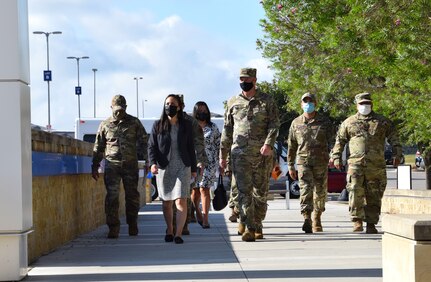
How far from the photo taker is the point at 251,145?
1300cm

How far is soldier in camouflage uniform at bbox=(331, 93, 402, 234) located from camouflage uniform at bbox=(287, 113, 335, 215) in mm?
356

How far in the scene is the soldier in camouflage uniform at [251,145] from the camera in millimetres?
12930

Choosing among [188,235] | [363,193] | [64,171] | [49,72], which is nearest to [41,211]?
[64,171]

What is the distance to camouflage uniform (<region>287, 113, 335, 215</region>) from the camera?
48.1ft

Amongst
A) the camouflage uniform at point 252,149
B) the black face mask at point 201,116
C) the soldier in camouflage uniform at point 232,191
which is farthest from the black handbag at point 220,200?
the black face mask at point 201,116

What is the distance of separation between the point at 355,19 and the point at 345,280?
11.6 meters

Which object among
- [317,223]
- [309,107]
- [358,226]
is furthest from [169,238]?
[358,226]

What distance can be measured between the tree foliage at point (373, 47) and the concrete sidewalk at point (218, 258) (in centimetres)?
433

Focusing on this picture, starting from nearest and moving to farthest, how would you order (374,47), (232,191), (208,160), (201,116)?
(232,191), (201,116), (208,160), (374,47)

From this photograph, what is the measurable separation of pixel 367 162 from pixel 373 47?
5.44 meters

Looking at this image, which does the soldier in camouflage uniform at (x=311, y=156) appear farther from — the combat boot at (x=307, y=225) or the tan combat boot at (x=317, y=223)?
the tan combat boot at (x=317, y=223)

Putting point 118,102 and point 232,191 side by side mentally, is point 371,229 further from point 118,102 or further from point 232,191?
point 118,102

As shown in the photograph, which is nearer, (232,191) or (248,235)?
(248,235)

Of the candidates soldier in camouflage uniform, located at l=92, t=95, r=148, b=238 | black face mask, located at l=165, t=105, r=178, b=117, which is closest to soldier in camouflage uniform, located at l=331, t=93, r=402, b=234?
black face mask, located at l=165, t=105, r=178, b=117
